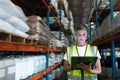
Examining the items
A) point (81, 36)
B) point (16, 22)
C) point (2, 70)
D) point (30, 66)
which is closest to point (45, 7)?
point (30, 66)

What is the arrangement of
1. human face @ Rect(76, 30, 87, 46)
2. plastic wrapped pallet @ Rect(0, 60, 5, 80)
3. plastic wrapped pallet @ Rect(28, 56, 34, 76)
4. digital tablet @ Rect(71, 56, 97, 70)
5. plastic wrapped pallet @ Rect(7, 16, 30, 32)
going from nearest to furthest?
plastic wrapped pallet @ Rect(0, 60, 5, 80)
plastic wrapped pallet @ Rect(7, 16, 30, 32)
digital tablet @ Rect(71, 56, 97, 70)
human face @ Rect(76, 30, 87, 46)
plastic wrapped pallet @ Rect(28, 56, 34, 76)

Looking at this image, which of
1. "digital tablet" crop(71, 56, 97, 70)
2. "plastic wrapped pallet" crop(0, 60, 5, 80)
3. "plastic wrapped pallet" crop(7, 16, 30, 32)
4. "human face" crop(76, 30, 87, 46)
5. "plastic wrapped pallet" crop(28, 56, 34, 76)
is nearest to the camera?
"plastic wrapped pallet" crop(0, 60, 5, 80)

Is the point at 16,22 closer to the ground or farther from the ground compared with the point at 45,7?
closer to the ground

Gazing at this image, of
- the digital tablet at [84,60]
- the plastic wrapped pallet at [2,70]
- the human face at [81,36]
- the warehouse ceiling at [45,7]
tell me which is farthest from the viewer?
the warehouse ceiling at [45,7]

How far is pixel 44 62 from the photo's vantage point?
5129 mm

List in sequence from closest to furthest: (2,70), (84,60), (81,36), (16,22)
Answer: (2,70) → (16,22) → (84,60) → (81,36)

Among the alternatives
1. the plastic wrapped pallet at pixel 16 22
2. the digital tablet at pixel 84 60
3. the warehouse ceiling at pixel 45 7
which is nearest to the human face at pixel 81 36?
the digital tablet at pixel 84 60

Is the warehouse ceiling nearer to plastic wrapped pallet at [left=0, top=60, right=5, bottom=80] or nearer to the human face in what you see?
the human face

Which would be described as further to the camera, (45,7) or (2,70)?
A: (45,7)

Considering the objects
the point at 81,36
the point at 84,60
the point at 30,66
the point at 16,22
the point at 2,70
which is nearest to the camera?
the point at 2,70

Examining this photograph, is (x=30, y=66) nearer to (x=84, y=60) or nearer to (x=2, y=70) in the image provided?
(x=84, y=60)

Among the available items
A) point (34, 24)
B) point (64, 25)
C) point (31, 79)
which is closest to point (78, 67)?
point (31, 79)

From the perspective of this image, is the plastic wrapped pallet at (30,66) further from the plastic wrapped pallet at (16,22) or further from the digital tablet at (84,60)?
the digital tablet at (84,60)

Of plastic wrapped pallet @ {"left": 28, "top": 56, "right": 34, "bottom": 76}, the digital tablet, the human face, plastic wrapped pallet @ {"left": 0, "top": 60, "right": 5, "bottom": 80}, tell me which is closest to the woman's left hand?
the digital tablet
